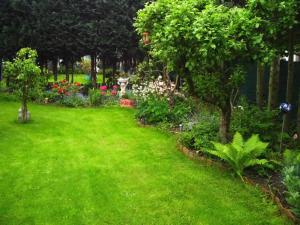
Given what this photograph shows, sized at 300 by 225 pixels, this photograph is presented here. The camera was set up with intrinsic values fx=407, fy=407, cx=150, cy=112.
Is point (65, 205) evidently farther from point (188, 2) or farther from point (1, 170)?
point (188, 2)

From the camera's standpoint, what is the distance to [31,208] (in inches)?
327

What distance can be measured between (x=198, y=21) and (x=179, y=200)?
4220 millimetres

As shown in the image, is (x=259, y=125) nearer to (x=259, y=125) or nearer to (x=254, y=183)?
(x=259, y=125)

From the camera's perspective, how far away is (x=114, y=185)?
9.66m

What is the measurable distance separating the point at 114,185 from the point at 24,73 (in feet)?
27.3

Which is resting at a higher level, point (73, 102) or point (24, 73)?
point (24, 73)

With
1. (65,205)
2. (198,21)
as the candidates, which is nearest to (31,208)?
(65,205)

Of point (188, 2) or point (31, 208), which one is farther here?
point (188, 2)

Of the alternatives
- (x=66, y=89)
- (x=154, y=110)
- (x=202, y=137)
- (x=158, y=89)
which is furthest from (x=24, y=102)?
(x=202, y=137)

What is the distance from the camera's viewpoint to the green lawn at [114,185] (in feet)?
26.3

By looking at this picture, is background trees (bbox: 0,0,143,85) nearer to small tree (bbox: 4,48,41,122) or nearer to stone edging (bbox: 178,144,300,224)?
small tree (bbox: 4,48,41,122)

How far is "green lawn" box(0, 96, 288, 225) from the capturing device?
801 centimetres

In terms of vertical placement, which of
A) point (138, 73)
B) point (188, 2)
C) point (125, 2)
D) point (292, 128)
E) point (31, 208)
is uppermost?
point (125, 2)

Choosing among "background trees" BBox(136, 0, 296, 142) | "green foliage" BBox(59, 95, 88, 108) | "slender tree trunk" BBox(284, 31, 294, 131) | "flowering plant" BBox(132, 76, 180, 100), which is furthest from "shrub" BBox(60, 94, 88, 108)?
"slender tree trunk" BBox(284, 31, 294, 131)
